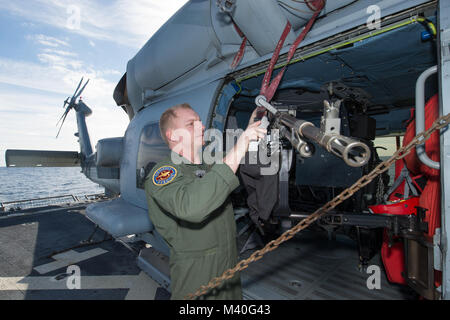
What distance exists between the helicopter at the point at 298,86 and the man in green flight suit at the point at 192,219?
42cm

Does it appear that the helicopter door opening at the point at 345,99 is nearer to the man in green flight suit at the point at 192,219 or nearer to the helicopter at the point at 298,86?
the helicopter at the point at 298,86

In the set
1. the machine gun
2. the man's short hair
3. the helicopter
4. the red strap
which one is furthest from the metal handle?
the man's short hair

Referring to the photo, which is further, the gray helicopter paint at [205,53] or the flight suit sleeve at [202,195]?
the gray helicopter paint at [205,53]

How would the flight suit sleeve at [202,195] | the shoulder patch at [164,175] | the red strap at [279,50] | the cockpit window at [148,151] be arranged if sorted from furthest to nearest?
the cockpit window at [148,151], the red strap at [279,50], the shoulder patch at [164,175], the flight suit sleeve at [202,195]

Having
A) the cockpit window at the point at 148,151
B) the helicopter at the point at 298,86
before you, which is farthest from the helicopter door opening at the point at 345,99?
the cockpit window at the point at 148,151

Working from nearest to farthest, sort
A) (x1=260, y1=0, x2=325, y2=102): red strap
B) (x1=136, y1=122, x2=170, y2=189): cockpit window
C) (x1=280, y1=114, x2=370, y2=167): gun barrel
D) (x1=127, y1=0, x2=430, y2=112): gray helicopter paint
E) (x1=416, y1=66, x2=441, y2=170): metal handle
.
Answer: (x1=280, y1=114, x2=370, y2=167): gun barrel
(x1=416, y1=66, x2=441, y2=170): metal handle
(x1=127, y1=0, x2=430, y2=112): gray helicopter paint
(x1=260, y1=0, x2=325, y2=102): red strap
(x1=136, y1=122, x2=170, y2=189): cockpit window

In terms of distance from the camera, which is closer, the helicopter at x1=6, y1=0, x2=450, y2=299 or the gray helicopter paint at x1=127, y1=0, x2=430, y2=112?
the helicopter at x1=6, y1=0, x2=450, y2=299

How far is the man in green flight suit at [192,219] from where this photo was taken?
127 centimetres

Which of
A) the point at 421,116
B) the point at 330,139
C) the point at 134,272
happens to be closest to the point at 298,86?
the point at 421,116

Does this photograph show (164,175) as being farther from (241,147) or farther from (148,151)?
(148,151)

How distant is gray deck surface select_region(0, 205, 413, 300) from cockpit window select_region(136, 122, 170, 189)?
56.7 inches

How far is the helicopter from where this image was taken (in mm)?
1566

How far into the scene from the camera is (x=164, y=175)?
1401mm

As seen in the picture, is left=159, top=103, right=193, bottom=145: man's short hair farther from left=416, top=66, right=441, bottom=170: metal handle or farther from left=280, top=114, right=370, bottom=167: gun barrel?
left=416, top=66, right=441, bottom=170: metal handle
